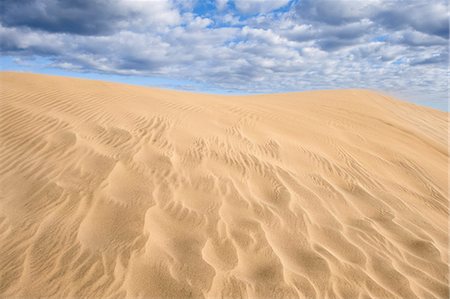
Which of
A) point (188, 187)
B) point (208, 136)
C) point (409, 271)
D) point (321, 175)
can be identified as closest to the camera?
point (409, 271)

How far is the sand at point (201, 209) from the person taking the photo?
9.71 ft

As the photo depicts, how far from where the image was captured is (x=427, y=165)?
710 centimetres

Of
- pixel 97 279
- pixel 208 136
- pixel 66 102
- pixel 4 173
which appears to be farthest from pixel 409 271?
pixel 66 102

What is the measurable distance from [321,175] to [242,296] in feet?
10.6

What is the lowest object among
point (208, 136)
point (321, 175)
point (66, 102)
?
point (321, 175)

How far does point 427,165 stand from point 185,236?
19.8 feet

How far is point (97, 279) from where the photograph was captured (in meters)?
2.81

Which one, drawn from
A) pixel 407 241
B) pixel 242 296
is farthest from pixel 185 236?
pixel 407 241

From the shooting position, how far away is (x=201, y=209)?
13.2 feet

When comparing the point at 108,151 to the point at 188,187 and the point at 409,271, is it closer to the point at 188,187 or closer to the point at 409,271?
the point at 188,187

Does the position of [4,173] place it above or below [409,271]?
above

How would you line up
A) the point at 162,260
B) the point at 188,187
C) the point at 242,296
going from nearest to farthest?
the point at 242,296 < the point at 162,260 < the point at 188,187

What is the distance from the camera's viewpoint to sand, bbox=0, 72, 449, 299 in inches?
116

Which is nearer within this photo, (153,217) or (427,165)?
(153,217)
